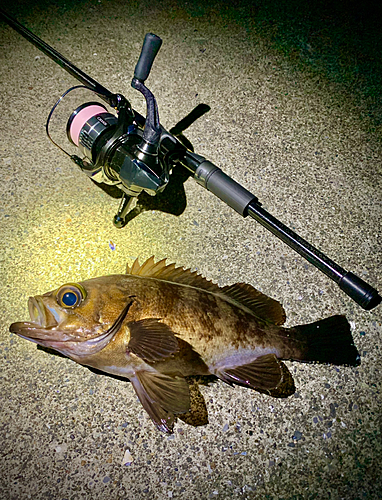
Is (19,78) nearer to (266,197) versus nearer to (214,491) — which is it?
(266,197)

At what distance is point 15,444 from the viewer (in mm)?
1729

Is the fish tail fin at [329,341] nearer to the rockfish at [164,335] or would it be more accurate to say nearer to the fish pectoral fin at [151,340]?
the rockfish at [164,335]

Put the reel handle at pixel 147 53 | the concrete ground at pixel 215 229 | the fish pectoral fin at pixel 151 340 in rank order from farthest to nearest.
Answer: the concrete ground at pixel 215 229 < the reel handle at pixel 147 53 < the fish pectoral fin at pixel 151 340

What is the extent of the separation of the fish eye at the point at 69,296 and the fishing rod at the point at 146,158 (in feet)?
1.83

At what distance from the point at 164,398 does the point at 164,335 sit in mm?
288

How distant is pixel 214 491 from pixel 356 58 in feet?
9.37

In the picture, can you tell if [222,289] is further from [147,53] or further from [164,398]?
[147,53]

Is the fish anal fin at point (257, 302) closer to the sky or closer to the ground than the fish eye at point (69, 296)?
closer to the sky

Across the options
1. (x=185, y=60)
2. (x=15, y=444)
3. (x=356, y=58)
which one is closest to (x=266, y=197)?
(x=185, y=60)

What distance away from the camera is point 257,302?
1.81 m

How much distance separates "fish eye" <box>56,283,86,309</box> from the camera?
149 cm

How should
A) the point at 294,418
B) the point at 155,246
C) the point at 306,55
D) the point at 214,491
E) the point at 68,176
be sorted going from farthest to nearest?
the point at 306,55, the point at 68,176, the point at 155,246, the point at 294,418, the point at 214,491

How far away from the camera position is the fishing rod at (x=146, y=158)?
1650 millimetres

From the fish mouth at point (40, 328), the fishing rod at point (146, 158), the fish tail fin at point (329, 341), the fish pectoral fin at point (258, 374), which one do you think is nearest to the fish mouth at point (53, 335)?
the fish mouth at point (40, 328)
